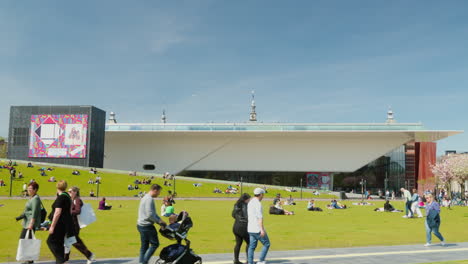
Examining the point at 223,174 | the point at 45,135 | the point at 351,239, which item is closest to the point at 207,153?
the point at 223,174

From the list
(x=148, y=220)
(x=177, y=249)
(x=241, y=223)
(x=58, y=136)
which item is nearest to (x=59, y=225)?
(x=148, y=220)

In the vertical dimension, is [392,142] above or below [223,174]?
above

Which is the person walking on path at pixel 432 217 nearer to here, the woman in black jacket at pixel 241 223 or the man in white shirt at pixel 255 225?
the man in white shirt at pixel 255 225

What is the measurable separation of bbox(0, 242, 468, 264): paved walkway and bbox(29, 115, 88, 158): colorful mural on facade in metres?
52.6

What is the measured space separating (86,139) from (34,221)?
52918 millimetres

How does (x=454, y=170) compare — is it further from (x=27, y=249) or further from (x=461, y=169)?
(x=27, y=249)

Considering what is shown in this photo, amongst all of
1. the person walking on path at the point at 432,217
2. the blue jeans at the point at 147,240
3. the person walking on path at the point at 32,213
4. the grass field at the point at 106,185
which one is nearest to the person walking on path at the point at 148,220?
the blue jeans at the point at 147,240

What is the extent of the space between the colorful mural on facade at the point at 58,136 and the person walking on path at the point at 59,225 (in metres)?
53.2

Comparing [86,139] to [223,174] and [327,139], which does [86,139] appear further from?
[327,139]

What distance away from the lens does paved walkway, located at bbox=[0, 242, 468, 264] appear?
7906 mm

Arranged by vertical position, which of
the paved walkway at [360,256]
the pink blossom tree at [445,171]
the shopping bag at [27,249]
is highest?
the pink blossom tree at [445,171]

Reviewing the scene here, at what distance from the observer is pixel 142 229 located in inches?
266

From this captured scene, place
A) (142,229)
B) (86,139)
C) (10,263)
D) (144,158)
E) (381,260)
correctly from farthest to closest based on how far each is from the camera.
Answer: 1. (144,158)
2. (86,139)
3. (381,260)
4. (10,263)
5. (142,229)

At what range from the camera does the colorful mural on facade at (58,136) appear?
57.0 metres
